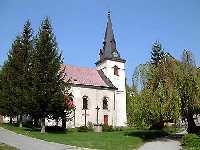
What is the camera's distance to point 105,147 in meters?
20.0

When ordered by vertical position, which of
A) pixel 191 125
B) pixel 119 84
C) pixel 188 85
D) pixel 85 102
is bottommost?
pixel 191 125

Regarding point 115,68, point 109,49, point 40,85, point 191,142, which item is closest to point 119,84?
point 115,68

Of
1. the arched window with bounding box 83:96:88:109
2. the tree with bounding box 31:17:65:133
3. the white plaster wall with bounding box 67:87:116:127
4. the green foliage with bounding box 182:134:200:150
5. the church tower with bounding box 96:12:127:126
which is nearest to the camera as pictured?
the green foliage with bounding box 182:134:200:150

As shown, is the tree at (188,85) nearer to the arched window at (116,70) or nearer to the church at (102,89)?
the church at (102,89)

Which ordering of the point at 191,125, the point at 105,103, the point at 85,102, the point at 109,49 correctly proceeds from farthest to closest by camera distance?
the point at 109,49 → the point at 105,103 → the point at 85,102 → the point at 191,125

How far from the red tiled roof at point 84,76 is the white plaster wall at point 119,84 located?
168 centimetres

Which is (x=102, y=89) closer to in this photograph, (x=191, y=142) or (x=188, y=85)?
(x=188, y=85)

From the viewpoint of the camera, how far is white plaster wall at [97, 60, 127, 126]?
52.0 meters

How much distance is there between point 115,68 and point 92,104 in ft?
28.0

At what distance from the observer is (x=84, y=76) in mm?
51281

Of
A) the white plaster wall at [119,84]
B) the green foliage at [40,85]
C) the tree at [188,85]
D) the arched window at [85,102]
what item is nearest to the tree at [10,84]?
the green foliage at [40,85]

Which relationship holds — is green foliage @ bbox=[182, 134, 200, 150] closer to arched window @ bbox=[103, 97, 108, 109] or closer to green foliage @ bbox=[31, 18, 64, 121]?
green foliage @ bbox=[31, 18, 64, 121]

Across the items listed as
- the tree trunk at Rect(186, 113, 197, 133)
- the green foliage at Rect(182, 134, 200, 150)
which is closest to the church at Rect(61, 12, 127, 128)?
the tree trunk at Rect(186, 113, 197, 133)

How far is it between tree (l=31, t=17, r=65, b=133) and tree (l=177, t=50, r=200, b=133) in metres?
11.4
